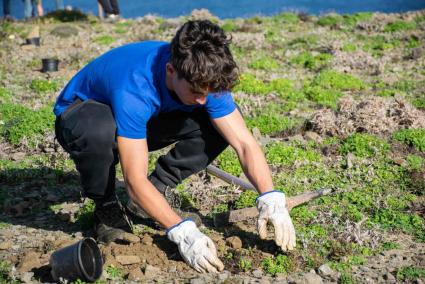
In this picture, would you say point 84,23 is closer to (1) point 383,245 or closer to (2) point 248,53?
(2) point 248,53

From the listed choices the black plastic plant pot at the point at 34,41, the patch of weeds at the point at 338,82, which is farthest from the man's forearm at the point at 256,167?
the black plastic plant pot at the point at 34,41

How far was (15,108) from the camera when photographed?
761 cm

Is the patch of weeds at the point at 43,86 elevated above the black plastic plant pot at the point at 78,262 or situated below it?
above

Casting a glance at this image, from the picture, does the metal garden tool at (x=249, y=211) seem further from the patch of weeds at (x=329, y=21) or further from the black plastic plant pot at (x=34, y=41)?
the patch of weeds at (x=329, y=21)

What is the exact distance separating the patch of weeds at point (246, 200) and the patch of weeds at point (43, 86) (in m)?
4.49

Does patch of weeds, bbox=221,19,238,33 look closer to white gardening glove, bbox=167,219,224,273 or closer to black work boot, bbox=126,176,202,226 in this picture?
black work boot, bbox=126,176,202,226

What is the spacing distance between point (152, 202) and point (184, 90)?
71cm

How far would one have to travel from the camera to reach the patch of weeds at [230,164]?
582cm

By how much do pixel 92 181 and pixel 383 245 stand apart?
82.9 inches

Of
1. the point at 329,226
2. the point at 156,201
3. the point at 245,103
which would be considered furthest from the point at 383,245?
the point at 245,103

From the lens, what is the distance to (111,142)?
4.06 meters

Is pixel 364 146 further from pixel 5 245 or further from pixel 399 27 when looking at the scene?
pixel 399 27

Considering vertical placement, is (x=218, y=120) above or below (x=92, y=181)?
above

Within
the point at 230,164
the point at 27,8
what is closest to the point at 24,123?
the point at 230,164
